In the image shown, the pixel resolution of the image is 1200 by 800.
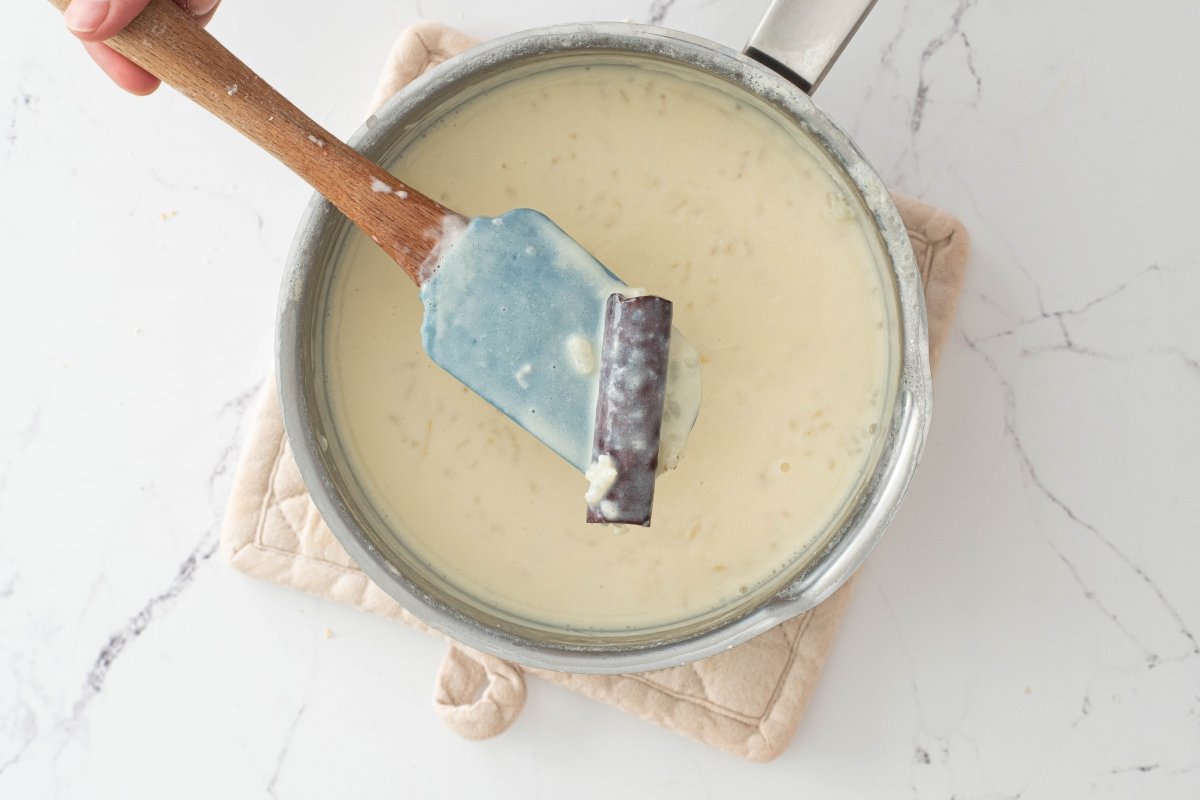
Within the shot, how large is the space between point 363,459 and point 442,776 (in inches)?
18.5

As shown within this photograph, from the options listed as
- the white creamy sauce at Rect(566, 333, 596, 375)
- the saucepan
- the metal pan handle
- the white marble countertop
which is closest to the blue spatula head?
the white creamy sauce at Rect(566, 333, 596, 375)

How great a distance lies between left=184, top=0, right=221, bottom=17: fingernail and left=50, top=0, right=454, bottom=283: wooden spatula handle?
0.24m

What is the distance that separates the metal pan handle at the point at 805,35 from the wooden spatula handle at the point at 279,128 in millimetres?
346

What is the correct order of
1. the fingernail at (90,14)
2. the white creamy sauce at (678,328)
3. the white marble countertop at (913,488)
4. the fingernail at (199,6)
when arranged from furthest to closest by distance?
1. the white marble countertop at (913,488)
2. the fingernail at (199,6)
3. the white creamy sauce at (678,328)
4. the fingernail at (90,14)

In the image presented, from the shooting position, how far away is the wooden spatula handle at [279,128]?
929 mm

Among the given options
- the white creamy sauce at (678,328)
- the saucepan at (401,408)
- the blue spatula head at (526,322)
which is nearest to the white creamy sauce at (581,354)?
the blue spatula head at (526,322)

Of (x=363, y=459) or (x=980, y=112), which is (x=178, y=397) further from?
(x=980, y=112)

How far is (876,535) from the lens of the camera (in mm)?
1037

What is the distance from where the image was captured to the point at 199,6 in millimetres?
1174

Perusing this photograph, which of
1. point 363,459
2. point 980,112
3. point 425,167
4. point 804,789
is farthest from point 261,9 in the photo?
point 804,789

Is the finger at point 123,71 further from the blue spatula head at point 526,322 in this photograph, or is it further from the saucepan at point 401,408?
the blue spatula head at point 526,322

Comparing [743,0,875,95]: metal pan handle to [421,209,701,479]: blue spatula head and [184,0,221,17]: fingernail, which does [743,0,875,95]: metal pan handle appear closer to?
[421,209,701,479]: blue spatula head

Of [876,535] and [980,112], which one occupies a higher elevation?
[980,112]

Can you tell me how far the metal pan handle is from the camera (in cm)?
97
